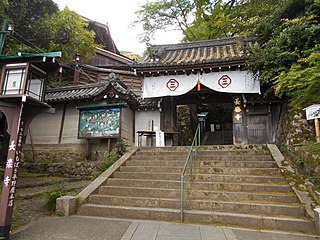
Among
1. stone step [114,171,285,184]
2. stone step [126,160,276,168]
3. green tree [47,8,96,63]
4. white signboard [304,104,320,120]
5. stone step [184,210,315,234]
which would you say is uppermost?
green tree [47,8,96,63]

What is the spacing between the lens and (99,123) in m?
10.1

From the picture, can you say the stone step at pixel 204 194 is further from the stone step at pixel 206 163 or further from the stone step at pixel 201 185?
the stone step at pixel 206 163

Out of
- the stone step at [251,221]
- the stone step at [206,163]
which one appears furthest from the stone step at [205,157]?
the stone step at [251,221]

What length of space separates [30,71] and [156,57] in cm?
772

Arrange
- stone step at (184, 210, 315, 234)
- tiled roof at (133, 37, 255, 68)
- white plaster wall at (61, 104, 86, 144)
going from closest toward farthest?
stone step at (184, 210, 315, 234) < tiled roof at (133, 37, 255, 68) < white plaster wall at (61, 104, 86, 144)

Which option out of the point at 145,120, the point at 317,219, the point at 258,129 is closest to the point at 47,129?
the point at 145,120

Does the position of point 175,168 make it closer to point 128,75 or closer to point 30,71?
point 30,71

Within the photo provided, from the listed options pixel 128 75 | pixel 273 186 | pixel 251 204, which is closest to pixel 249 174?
pixel 273 186

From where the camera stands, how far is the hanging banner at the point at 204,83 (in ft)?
30.4

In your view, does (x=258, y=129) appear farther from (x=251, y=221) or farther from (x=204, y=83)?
(x=251, y=221)

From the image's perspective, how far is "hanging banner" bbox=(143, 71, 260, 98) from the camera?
365 inches

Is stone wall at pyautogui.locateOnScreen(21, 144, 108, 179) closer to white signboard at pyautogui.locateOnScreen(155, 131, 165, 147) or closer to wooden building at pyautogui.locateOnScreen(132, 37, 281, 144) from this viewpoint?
white signboard at pyautogui.locateOnScreen(155, 131, 165, 147)

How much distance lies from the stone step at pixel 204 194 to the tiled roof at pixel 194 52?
6327 mm

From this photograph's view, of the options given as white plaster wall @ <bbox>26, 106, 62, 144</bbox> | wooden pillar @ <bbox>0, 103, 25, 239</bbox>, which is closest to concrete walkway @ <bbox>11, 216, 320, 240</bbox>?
wooden pillar @ <bbox>0, 103, 25, 239</bbox>
